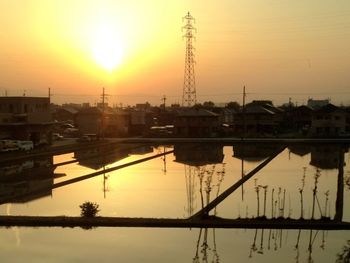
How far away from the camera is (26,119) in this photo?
26.4 metres

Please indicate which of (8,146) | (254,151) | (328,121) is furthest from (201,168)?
(328,121)

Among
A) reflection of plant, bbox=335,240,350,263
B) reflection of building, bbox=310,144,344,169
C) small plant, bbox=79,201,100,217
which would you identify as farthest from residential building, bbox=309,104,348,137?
reflection of plant, bbox=335,240,350,263

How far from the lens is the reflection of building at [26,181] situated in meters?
12.4

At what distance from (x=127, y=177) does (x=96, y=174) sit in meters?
1.26

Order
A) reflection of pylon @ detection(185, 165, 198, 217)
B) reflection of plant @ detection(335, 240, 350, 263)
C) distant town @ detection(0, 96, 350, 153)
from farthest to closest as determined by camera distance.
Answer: distant town @ detection(0, 96, 350, 153) < reflection of pylon @ detection(185, 165, 198, 217) < reflection of plant @ detection(335, 240, 350, 263)

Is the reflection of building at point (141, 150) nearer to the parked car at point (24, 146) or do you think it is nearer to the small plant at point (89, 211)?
the parked car at point (24, 146)

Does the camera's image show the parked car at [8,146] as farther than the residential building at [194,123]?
No

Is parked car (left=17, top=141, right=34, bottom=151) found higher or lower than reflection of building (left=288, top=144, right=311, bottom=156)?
higher

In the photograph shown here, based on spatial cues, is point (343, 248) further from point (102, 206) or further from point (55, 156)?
point (55, 156)

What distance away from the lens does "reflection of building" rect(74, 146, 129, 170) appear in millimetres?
19302

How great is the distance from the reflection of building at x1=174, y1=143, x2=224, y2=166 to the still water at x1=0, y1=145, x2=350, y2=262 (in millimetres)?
185

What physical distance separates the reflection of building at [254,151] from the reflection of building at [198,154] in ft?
2.74

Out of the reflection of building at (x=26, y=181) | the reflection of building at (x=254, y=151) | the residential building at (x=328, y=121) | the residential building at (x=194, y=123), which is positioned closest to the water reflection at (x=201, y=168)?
the reflection of building at (x=254, y=151)

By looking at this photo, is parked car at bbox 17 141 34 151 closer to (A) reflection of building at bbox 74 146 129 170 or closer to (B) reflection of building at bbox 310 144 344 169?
(A) reflection of building at bbox 74 146 129 170
